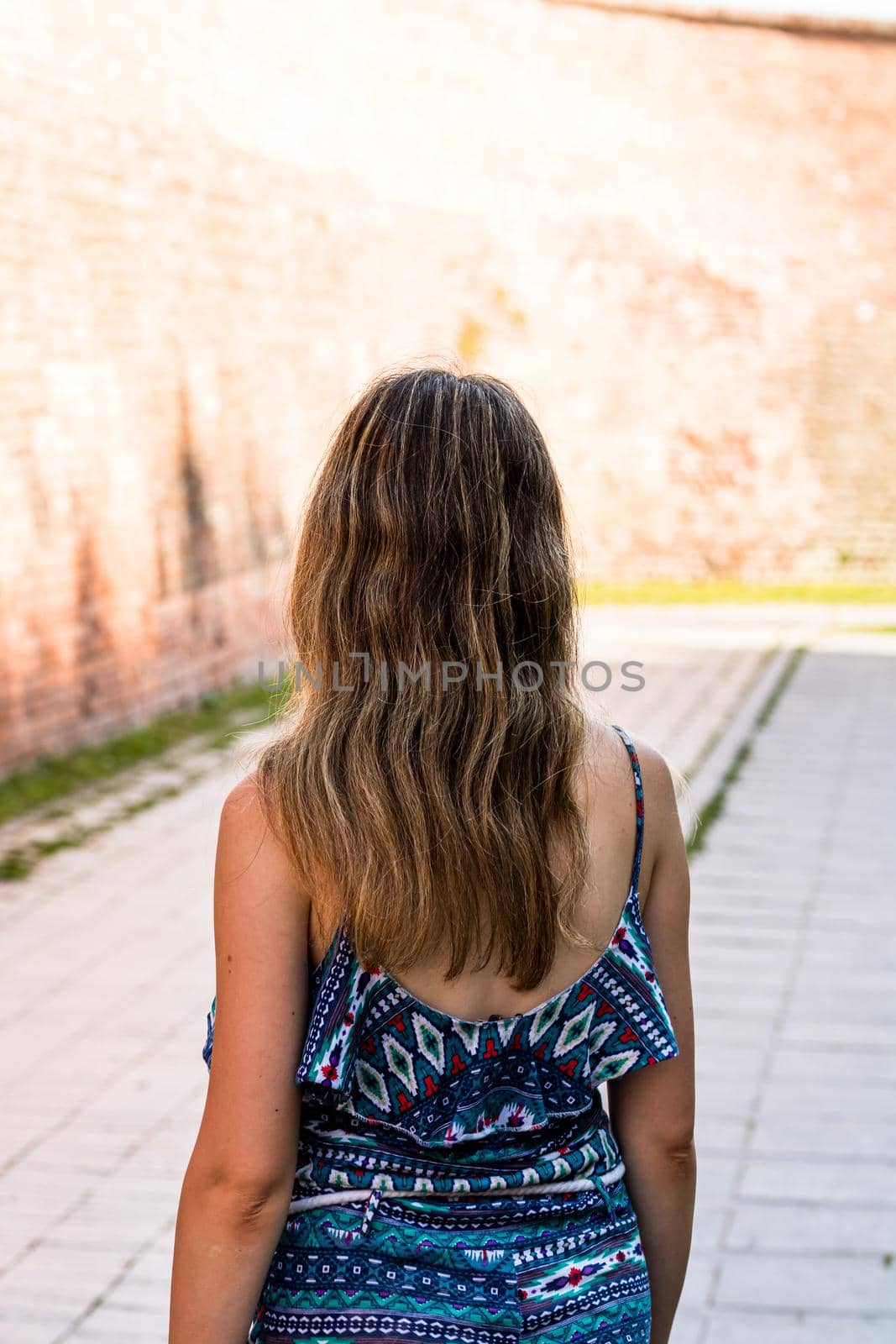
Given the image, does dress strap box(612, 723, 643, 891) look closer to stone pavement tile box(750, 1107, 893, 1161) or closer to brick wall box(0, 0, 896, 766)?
stone pavement tile box(750, 1107, 893, 1161)

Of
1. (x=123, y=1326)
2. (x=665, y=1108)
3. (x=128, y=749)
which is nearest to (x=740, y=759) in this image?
(x=128, y=749)

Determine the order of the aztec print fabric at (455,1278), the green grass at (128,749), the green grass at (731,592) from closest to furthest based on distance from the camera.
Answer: the aztec print fabric at (455,1278) → the green grass at (128,749) → the green grass at (731,592)

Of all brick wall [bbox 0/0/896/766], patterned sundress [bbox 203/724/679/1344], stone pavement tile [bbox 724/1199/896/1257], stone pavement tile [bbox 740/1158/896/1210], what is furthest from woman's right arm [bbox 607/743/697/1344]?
brick wall [bbox 0/0/896/766]

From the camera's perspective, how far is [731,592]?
50.7 feet

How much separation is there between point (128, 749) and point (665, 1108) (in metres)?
6.98

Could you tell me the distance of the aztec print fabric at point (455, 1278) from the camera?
57.3 inches

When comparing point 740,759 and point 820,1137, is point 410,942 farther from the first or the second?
point 740,759

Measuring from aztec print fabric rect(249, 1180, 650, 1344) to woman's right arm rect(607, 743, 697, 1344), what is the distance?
17 cm

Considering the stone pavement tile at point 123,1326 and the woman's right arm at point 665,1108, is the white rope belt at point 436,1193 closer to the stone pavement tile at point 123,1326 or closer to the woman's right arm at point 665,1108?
the woman's right arm at point 665,1108

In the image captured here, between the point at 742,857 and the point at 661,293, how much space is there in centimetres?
996

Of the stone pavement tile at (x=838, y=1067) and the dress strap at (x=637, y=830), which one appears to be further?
the stone pavement tile at (x=838, y=1067)

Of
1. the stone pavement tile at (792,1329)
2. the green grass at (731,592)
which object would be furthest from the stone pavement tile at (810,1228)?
the green grass at (731,592)

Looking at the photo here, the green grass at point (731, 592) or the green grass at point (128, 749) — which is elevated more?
the green grass at point (128, 749)

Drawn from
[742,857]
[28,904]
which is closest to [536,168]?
[742,857]
